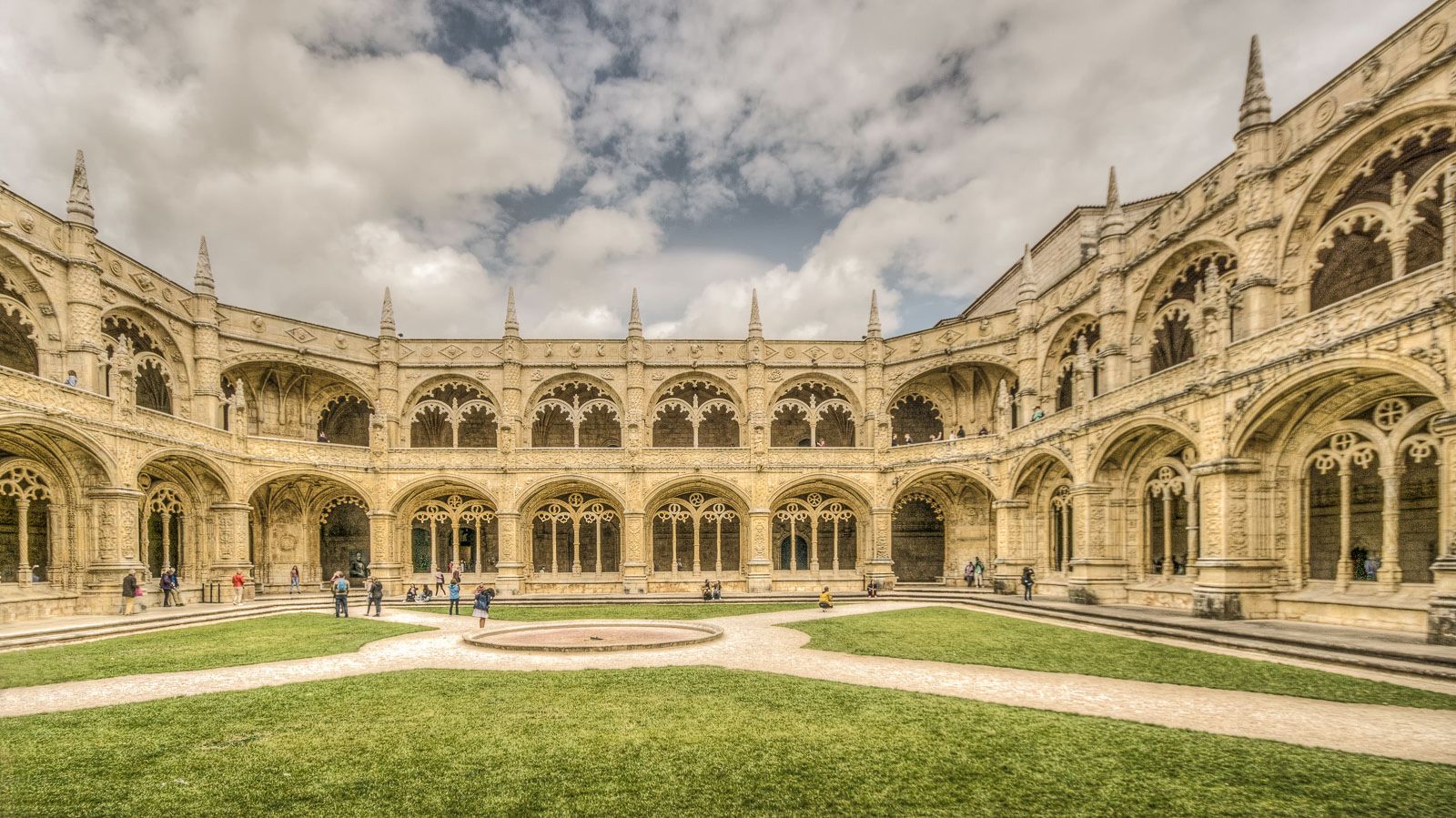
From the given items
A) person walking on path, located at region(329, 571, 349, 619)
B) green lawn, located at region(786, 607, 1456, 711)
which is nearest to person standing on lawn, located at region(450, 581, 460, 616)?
person walking on path, located at region(329, 571, 349, 619)

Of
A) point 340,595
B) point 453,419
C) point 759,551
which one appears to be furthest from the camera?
point 453,419

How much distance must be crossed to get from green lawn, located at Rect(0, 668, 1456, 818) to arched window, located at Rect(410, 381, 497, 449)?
2259cm

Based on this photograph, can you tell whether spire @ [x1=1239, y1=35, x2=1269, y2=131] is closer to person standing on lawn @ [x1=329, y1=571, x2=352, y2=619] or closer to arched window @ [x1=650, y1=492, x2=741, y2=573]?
arched window @ [x1=650, y1=492, x2=741, y2=573]

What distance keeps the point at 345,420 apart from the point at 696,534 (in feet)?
A: 59.1

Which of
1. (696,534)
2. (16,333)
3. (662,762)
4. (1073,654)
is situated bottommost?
(696,534)

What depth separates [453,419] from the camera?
3130cm

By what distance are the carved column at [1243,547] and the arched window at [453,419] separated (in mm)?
27126

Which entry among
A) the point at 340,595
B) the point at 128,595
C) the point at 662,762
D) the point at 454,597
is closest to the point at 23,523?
the point at 128,595

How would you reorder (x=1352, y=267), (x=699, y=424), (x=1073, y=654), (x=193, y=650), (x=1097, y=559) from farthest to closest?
(x=699, y=424)
(x=1097, y=559)
(x=1352, y=267)
(x=193, y=650)
(x=1073, y=654)

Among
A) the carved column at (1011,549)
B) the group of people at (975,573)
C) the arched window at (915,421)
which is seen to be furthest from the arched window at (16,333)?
the group of people at (975,573)

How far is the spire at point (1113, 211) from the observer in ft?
73.3

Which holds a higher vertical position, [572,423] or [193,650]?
[572,423]

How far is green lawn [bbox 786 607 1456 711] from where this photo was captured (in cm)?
993

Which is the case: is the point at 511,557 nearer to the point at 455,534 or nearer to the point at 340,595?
the point at 455,534
